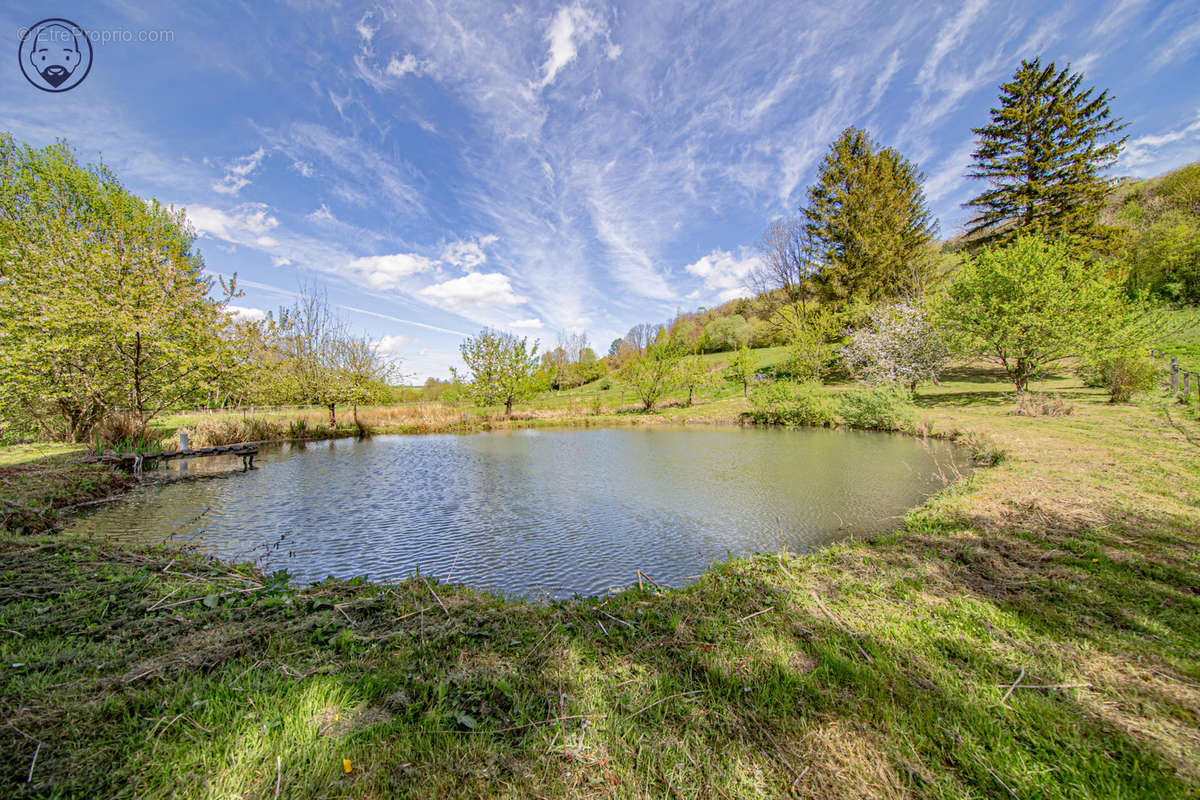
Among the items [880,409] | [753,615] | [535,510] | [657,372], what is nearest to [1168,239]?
[880,409]

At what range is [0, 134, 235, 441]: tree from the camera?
36.1 feet

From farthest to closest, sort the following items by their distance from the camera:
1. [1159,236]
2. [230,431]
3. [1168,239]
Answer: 1. [1159,236]
2. [1168,239]
3. [230,431]

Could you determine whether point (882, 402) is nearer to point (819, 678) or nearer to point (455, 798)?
point (819, 678)

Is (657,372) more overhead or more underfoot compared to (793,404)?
more overhead

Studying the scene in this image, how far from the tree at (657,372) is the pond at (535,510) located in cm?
1522

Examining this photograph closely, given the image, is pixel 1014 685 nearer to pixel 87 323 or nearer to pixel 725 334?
pixel 87 323

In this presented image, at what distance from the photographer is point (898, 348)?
25.8 metres

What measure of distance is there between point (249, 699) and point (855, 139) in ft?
135

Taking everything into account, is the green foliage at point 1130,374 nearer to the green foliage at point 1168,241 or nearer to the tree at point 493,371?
the green foliage at point 1168,241

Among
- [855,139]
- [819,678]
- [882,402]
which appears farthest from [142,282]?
[855,139]

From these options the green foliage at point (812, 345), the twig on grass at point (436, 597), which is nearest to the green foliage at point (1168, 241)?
the green foliage at point (812, 345)

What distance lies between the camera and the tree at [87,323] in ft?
36.1

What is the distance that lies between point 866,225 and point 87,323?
39.7 meters

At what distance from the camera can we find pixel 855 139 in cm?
3098
